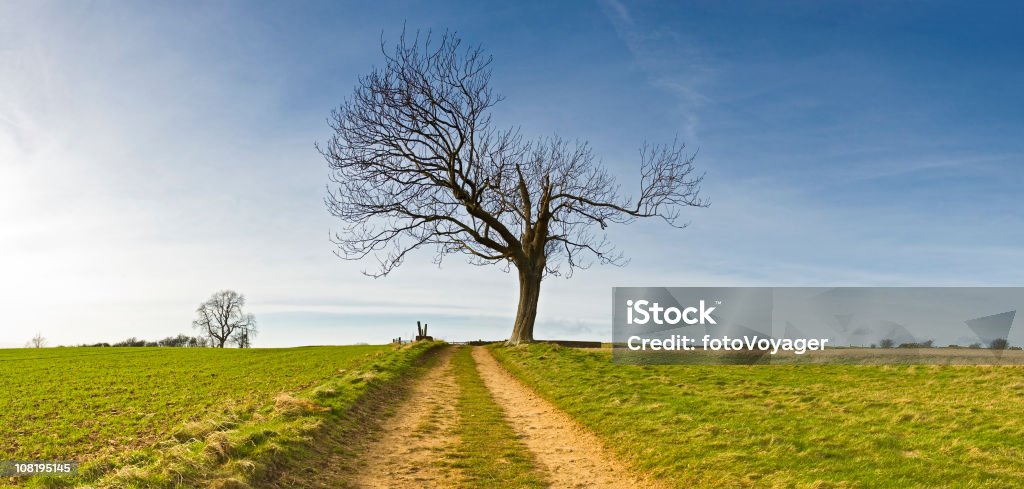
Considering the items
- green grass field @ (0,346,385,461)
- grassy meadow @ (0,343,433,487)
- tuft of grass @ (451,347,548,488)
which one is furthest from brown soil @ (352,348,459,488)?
green grass field @ (0,346,385,461)

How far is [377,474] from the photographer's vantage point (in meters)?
9.02

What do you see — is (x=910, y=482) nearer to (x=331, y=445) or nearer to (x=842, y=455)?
(x=842, y=455)

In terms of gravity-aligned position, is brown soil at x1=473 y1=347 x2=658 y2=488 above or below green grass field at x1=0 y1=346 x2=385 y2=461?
above

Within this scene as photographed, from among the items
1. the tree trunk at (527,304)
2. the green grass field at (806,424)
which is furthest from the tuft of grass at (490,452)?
the tree trunk at (527,304)

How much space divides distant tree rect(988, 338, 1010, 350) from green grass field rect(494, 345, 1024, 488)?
13.2ft

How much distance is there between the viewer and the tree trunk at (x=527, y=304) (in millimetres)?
33688

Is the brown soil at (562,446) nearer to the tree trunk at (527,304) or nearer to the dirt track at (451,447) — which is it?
the dirt track at (451,447)

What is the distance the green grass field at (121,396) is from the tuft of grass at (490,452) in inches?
219

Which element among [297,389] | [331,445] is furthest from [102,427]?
[331,445]

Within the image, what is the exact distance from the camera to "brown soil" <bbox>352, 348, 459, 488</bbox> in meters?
8.70

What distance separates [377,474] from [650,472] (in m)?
4.12

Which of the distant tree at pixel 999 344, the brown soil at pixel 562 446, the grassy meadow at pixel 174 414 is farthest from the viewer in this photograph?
the distant tree at pixel 999 344

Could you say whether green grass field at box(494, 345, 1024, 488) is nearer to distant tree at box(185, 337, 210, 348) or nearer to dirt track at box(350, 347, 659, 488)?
dirt track at box(350, 347, 659, 488)

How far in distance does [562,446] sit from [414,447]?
2.64 m
